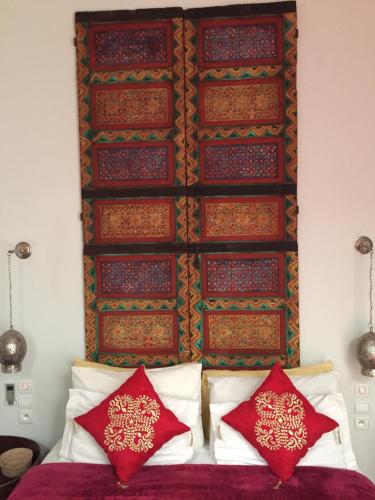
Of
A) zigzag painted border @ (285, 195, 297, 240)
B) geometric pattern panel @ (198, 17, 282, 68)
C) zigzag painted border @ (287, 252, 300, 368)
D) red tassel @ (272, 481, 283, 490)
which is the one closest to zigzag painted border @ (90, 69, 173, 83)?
geometric pattern panel @ (198, 17, 282, 68)

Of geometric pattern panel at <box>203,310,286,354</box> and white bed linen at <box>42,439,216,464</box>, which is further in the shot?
geometric pattern panel at <box>203,310,286,354</box>

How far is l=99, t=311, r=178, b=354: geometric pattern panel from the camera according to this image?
258 cm

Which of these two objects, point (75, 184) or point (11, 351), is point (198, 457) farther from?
point (75, 184)

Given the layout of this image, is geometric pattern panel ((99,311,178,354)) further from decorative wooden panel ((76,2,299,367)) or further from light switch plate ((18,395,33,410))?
light switch plate ((18,395,33,410))

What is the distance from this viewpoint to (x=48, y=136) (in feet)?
8.57

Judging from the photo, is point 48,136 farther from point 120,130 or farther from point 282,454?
point 282,454

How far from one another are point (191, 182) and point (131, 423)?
1308 millimetres

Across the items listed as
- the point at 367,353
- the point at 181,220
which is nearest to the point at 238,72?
the point at 181,220

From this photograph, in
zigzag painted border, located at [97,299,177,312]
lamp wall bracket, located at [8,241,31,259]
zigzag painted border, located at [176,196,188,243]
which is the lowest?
zigzag painted border, located at [97,299,177,312]

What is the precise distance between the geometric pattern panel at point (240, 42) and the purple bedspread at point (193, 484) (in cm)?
210

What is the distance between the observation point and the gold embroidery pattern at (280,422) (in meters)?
2.04

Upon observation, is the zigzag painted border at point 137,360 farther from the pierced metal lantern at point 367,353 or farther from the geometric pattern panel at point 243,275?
the pierced metal lantern at point 367,353

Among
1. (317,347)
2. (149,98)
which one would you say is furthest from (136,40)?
(317,347)

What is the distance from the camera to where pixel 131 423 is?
2.11m
